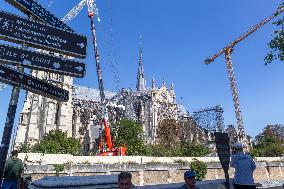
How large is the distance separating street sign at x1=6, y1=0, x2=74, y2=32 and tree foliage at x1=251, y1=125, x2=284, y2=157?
57.3m

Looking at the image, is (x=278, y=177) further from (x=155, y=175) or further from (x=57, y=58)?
(x=57, y=58)

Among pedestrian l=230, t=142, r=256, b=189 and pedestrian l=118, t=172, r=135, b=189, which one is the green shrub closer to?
pedestrian l=230, t=142, r=256, b=189

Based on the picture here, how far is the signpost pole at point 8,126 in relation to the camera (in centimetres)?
584

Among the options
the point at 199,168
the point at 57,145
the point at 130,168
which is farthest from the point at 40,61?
the point at 57,145

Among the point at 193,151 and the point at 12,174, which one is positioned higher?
the point at 193,151

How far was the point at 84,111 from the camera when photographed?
7712 centimetres

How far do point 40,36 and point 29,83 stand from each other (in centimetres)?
115

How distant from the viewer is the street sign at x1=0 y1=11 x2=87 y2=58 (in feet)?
21.4

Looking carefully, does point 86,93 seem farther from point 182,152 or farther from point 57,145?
point 182,152

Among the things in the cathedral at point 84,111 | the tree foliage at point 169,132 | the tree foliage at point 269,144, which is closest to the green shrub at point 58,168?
the cathedral at point 84,111

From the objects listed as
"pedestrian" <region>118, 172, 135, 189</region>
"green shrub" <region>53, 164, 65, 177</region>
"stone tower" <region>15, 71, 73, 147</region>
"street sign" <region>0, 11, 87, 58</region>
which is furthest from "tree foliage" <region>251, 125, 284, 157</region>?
"pedestrian" <region>118, 172, 135, 189</region>

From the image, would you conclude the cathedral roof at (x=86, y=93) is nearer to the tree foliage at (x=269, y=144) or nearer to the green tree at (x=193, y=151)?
the green tree at (x=193, y=151)

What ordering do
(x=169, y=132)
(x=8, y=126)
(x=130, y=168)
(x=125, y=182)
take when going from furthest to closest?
(x=169, y=132) < (x=130, y=168) < (x=8, y=126) < (x=125, y=182)

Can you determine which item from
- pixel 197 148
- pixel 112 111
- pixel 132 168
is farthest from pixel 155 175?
pixel 112 111
